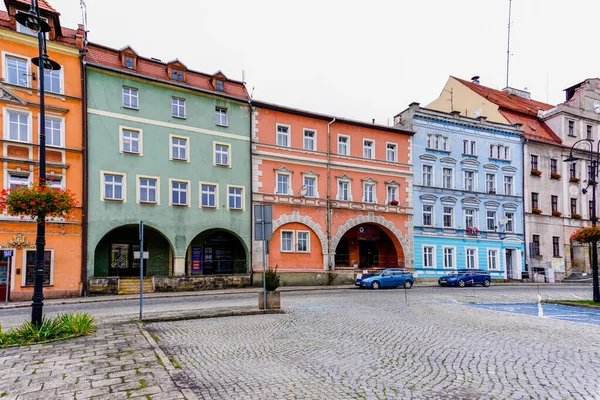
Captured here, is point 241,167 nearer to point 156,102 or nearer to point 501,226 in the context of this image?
point 156,102

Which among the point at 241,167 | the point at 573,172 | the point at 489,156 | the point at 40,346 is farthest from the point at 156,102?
the point at 573,172

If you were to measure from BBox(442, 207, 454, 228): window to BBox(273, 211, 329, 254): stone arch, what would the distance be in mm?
11537

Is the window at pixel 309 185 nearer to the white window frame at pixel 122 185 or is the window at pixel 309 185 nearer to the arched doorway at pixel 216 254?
the arched doorway at pixel 216 254

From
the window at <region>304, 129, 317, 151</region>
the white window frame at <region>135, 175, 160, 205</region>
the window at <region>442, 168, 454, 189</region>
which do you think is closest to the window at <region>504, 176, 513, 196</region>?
the window at <region>442, 168, 454, 189</region>

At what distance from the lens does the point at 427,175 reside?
120 feet

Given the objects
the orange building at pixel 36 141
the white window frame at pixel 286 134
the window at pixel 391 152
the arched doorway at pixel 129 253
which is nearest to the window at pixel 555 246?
the window at pixel 391 152

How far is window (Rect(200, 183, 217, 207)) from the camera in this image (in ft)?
91.0

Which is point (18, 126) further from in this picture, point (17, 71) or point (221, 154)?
point (221, 154)

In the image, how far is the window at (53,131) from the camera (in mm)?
23156

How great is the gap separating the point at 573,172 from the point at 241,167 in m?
33.1

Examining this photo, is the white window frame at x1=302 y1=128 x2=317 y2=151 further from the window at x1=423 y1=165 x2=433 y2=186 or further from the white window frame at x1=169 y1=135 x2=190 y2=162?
the window at x1=423 y1=165 x2=433 y2=186

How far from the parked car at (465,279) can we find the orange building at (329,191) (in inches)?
141

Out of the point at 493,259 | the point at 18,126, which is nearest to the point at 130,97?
the point at 18,126

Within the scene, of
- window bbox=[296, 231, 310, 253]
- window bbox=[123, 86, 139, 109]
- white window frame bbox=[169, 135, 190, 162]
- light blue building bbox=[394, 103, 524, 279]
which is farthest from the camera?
light blue building bbox=[394, 103, 524, 279]
